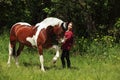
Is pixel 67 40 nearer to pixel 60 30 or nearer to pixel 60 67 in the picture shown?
pixel 60 30

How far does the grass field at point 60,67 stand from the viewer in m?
12.7

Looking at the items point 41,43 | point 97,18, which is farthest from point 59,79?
point 97,18

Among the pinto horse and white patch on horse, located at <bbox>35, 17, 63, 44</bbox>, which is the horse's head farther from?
white patch on horse, located at <bbox>35, 17, 63, 44</bbox>

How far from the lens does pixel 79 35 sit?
23828 mm

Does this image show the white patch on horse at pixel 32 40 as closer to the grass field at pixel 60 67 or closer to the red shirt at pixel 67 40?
the grass field at pixel 60 67

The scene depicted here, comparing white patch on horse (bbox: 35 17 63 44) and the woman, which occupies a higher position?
white patch on horse (bbox: 35 17 63 44)

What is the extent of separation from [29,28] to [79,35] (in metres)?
8.43

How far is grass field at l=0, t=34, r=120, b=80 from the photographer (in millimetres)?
12683

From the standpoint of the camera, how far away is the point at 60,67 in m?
15.6

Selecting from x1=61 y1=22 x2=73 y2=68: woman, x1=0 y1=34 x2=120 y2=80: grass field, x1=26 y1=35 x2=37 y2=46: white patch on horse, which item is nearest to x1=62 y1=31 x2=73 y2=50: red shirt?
x1=61 y1=22 x2=73 y2=68: woman

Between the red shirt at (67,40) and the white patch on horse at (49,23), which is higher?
the white patch on horse at (49,23)

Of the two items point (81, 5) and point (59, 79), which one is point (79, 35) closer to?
point (81, 5)

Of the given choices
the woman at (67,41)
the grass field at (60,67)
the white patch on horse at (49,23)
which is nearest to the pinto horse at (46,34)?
the white patch on horse at (49,23)

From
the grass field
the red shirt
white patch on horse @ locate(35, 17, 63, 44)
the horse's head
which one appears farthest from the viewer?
the red shirt
